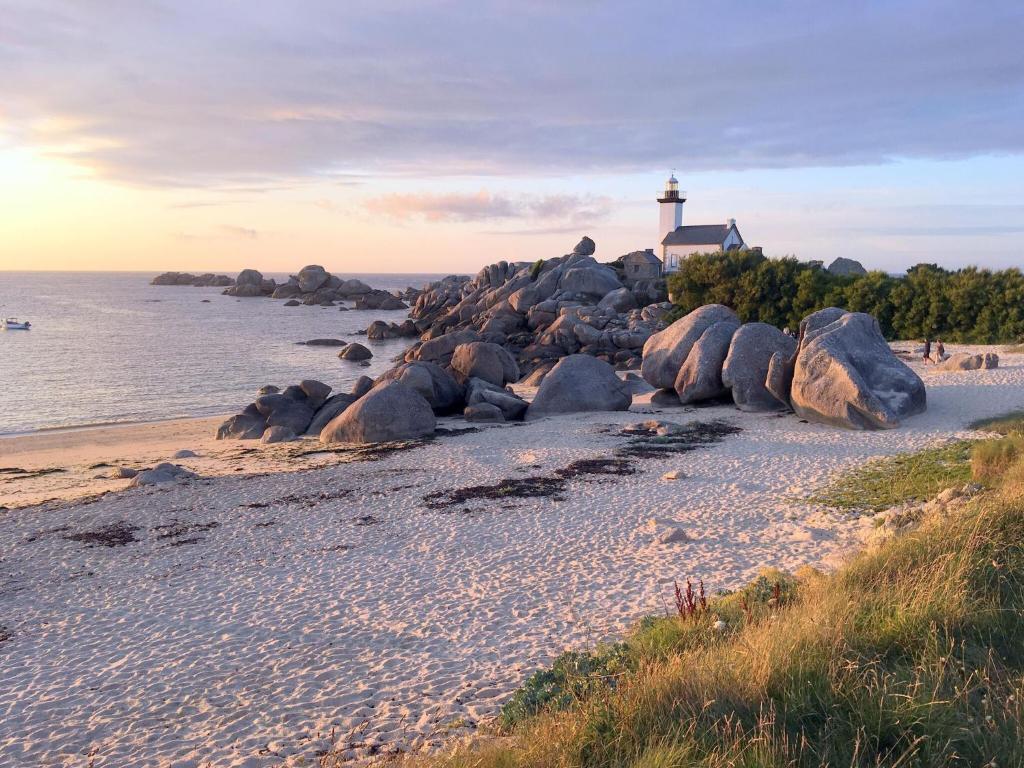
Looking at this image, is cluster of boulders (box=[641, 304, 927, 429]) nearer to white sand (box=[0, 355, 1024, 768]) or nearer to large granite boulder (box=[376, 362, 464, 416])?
white sand (box=[0, 355, 1024, 768])

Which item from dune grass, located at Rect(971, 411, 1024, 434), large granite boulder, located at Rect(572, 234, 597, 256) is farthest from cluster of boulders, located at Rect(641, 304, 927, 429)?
large granite boulder, located at Rect(572, 234, 597, 256)

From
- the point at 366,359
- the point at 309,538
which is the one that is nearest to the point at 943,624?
the point at 309,538

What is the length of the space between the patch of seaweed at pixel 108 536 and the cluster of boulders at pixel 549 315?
1012 inches

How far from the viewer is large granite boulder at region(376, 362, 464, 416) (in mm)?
29500

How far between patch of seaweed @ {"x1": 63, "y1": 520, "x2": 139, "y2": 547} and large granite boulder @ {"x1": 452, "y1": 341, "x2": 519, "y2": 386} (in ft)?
59.3

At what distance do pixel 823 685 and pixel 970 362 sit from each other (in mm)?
29001

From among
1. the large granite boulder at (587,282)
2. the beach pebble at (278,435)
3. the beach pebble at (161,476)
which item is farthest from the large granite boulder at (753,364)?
the large granite boulder at (587,282)

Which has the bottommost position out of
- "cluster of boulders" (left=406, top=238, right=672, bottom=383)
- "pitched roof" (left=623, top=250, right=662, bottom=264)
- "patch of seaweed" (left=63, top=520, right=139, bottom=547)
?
"patch of seaweed" (left=63, top=520, right=139, bottom=547)

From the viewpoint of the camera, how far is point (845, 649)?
631 cm

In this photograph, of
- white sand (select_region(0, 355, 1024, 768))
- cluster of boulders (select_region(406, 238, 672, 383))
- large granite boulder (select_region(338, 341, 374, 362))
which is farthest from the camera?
large granite boulder (select_region(338, 341, 374, 362))

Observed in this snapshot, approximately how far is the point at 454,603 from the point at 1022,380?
77.9ft

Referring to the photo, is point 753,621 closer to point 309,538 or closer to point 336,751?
point 336,751

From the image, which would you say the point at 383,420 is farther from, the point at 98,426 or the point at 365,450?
the point at 98,426

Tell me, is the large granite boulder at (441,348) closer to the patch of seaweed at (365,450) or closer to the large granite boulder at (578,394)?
the large granite boulder at (578,394)
